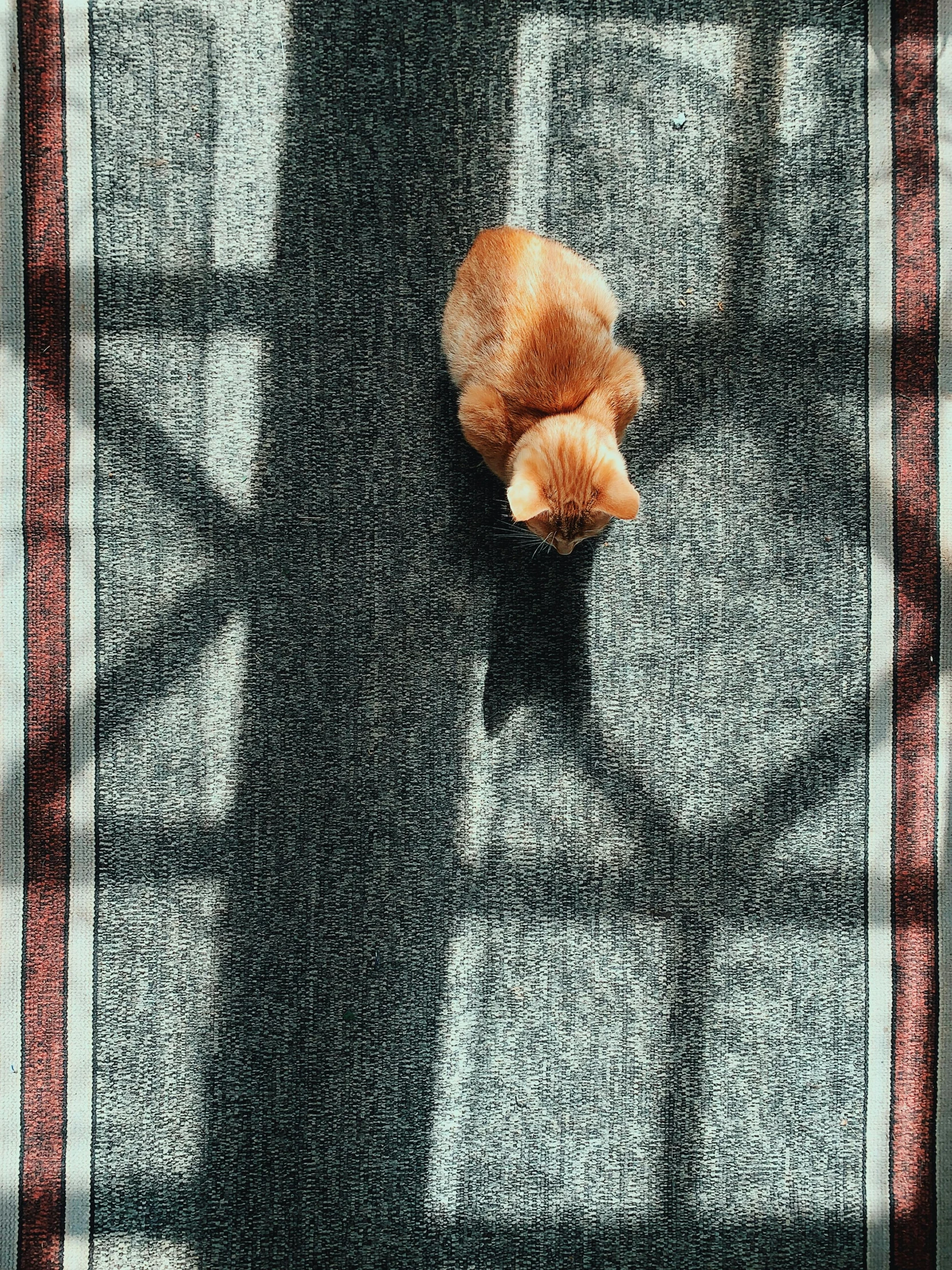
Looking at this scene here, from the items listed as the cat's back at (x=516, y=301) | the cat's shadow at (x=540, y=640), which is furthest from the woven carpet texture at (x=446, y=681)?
the cat's back at (x=516, y=301)

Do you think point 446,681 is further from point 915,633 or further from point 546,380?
point 915,633

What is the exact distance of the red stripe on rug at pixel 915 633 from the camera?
53.6 inches

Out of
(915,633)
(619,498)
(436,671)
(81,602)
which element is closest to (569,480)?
(619,498)

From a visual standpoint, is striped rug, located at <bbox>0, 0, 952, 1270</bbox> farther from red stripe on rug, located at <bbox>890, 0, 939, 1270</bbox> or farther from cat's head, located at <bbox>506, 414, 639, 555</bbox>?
cat's head, located at <bbox>506, 414, 639, 555</bbox>

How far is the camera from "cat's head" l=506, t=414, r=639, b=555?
3.53ft

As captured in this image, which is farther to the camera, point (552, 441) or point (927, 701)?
point (927, 701)

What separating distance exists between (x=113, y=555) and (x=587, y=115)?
3.31 feet

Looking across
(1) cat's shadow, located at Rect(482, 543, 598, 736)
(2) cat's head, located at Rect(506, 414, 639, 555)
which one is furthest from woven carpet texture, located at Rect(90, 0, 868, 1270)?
(2) cat's head, located at Rect(506, 414, 639, 555)

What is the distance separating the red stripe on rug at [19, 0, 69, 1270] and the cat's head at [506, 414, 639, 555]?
76 centimetres

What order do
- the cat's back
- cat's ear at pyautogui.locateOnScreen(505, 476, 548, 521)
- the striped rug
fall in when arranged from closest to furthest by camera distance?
cat's ear at pyautogui.locateOnScreen(505, 476, 548, 521) → the cat's back → the striped rug

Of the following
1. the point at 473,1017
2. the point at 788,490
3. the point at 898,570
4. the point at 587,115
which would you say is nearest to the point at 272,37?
the point at 587,115

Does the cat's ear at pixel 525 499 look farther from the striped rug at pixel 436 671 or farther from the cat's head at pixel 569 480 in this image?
the striped rug at pixel 436 671

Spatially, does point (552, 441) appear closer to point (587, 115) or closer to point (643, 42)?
point (587, 115)

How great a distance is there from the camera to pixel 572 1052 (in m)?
1.35
